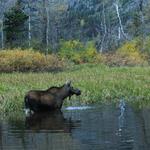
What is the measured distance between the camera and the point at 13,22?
5566 cm

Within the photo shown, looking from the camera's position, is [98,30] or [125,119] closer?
[125,119]

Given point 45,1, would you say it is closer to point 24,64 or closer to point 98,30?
point 98,30

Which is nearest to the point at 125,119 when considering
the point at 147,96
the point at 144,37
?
the point at 147,96

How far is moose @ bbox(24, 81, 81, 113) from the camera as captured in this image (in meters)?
20.3

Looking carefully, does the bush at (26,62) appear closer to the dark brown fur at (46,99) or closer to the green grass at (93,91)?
the green grass at (93,91)

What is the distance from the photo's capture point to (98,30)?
9169 cm

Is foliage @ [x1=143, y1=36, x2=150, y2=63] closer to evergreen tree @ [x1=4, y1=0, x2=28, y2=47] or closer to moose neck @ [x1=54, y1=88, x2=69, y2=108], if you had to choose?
evergreen tree @ [x1=4, y1=0, x2=28, y2=47]

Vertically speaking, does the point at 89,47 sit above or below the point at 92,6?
below

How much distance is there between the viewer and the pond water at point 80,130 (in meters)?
13.7

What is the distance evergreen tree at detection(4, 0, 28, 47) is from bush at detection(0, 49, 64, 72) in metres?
13.2

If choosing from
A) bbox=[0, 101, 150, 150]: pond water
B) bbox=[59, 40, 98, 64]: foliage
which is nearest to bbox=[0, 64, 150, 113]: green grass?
bbox=[0, 101, 150, 150]: pond water

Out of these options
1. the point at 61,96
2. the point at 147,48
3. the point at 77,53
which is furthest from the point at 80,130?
the point at 147,48

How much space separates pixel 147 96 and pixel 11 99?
21.8 feet

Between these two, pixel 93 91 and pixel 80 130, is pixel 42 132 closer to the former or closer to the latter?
pixel 80 130
